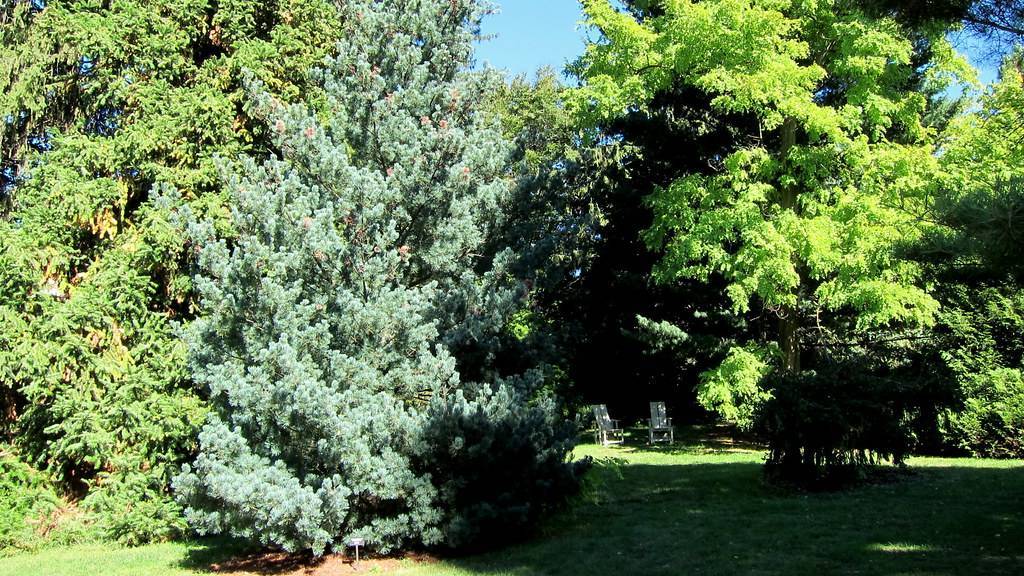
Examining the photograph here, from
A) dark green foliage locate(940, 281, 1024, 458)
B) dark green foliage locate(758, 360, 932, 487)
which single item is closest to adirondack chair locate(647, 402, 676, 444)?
dark green foliage locate(940, 281, 1024, 458)

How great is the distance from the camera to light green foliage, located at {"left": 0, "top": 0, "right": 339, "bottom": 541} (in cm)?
877

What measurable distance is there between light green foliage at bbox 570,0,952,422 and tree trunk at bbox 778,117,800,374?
0.04m

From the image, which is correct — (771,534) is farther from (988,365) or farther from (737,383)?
(988,365)

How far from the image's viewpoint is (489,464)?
6949 mm

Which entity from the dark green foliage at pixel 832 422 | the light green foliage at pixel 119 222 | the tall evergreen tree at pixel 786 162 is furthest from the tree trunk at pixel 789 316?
the light green foliage at pixel 119 222

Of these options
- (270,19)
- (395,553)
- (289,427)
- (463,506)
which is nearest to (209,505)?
(289,427)

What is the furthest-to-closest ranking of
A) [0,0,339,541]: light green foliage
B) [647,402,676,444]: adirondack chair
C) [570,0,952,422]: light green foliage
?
1. [647,402,676,444]: adirondack chair
2. [570,0,952,422]: light green foliage
3. [0,0,339,541]: light green foliage

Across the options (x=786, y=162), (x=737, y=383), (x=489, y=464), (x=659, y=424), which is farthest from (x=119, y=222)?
(x=659, y=424)

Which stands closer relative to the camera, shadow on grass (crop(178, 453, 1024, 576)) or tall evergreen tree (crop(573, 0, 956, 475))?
shadow on grass (crop(178, 453, 1024, 576))

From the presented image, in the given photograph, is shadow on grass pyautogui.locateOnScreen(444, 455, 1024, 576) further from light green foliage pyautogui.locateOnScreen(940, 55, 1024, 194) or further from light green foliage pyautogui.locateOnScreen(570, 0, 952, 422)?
light green foliage pyautogui.locateOnScreen(940, 55, 1024, 194)

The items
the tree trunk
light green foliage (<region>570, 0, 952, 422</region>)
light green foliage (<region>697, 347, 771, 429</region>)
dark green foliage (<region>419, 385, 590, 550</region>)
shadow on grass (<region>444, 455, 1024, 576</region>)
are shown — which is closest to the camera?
shadow on grass (<region>444, 455, 1024, 576</region>)

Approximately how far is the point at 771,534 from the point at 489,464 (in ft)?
9.33

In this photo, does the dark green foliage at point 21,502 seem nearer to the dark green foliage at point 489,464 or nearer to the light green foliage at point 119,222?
the light green foliage at point 119,222

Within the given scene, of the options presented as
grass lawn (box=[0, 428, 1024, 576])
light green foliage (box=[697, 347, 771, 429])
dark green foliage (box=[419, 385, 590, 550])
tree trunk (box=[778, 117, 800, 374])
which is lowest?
→ grass lawn (box=[0, 428, 1024, 576])
